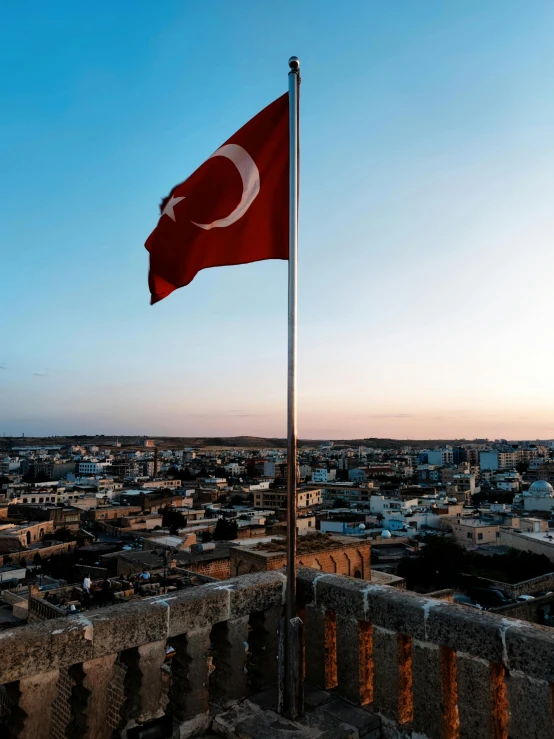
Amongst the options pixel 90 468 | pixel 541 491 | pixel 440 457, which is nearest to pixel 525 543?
pixel 541 491

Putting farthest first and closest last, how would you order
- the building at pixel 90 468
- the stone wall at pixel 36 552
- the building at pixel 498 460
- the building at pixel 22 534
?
the building at pixel 498 460 < the building at pixel 90 468 < the building at pixel 22 534 < the stone wall at pixel 36 552

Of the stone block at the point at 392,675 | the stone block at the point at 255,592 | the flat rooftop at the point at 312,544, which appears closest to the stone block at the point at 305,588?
the stone block at the point at 255,592

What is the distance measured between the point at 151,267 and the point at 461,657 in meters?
3.64

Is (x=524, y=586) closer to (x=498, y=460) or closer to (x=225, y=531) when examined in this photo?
(x=225, y=531)

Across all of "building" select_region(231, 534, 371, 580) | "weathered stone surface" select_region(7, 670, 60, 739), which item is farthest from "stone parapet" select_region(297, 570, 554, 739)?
"building" select_region(231, 534, 371, 580)

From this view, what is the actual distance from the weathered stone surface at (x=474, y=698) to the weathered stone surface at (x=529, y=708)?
0.36ft

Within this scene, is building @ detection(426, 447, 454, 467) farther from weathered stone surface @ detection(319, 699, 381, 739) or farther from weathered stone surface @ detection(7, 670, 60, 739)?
weathered stone surface @ detection(7, 670, 60, 739)

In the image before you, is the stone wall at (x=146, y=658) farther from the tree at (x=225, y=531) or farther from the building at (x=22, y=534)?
the building at (x=22, y=534)

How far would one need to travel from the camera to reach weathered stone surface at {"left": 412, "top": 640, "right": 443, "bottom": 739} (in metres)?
3.16

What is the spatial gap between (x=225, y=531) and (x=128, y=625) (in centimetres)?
4398

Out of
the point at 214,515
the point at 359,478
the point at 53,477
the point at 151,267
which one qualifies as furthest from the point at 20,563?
the point at 53,477

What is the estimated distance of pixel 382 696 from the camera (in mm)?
3463

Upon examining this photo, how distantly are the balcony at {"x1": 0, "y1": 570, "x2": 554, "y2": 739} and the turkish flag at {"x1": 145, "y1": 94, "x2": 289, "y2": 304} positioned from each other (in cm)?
242

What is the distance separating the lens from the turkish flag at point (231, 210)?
173 inches
